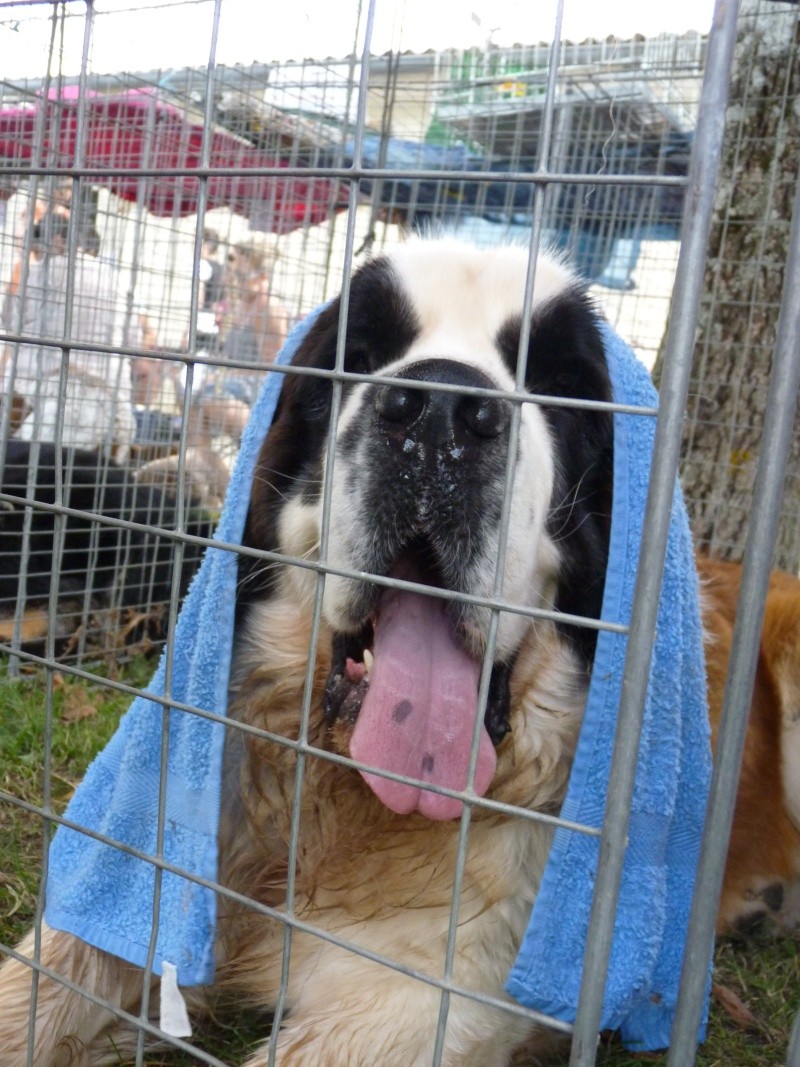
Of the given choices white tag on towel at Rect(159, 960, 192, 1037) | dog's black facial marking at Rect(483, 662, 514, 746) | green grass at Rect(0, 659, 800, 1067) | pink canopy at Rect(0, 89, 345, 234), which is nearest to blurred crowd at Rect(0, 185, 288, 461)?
pink canopy at Rect(0, 89, 345, 234)

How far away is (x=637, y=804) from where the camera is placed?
1510 mm

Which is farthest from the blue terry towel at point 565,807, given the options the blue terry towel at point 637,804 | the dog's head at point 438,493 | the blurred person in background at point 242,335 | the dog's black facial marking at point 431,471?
the blurred person in background at point 242,335

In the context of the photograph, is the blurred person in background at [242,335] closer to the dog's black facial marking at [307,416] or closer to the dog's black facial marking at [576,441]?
the dog's black facial marking at [307,416]

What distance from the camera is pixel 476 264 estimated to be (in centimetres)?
194

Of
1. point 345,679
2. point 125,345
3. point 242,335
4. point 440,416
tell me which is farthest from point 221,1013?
point 242,335

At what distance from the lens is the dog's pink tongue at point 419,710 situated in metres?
1.47

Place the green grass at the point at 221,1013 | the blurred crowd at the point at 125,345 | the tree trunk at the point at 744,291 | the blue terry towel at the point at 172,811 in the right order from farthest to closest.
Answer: the blurred crowd at the point at 125,345 → the tree trunk at the point at 744,291 → the green grass at the point at 221,1013 → the blue terry towel at the point at 172,811

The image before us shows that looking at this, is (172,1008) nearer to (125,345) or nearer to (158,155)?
(125,345)

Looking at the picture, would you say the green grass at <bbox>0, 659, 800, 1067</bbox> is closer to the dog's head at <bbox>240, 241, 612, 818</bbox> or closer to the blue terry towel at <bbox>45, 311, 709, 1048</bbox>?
the blue terry towel at <bbox>45, 311, 709, 1048</bbox>

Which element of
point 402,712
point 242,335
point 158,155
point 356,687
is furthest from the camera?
point 242,335

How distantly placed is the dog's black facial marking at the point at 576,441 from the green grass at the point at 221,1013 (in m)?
0.84

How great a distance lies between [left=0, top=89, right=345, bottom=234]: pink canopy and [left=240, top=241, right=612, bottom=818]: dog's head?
2.11 meters

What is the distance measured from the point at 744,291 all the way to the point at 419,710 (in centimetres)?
320

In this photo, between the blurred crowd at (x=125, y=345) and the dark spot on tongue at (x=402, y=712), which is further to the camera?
the blurred crowd at (x=125, y=345)
